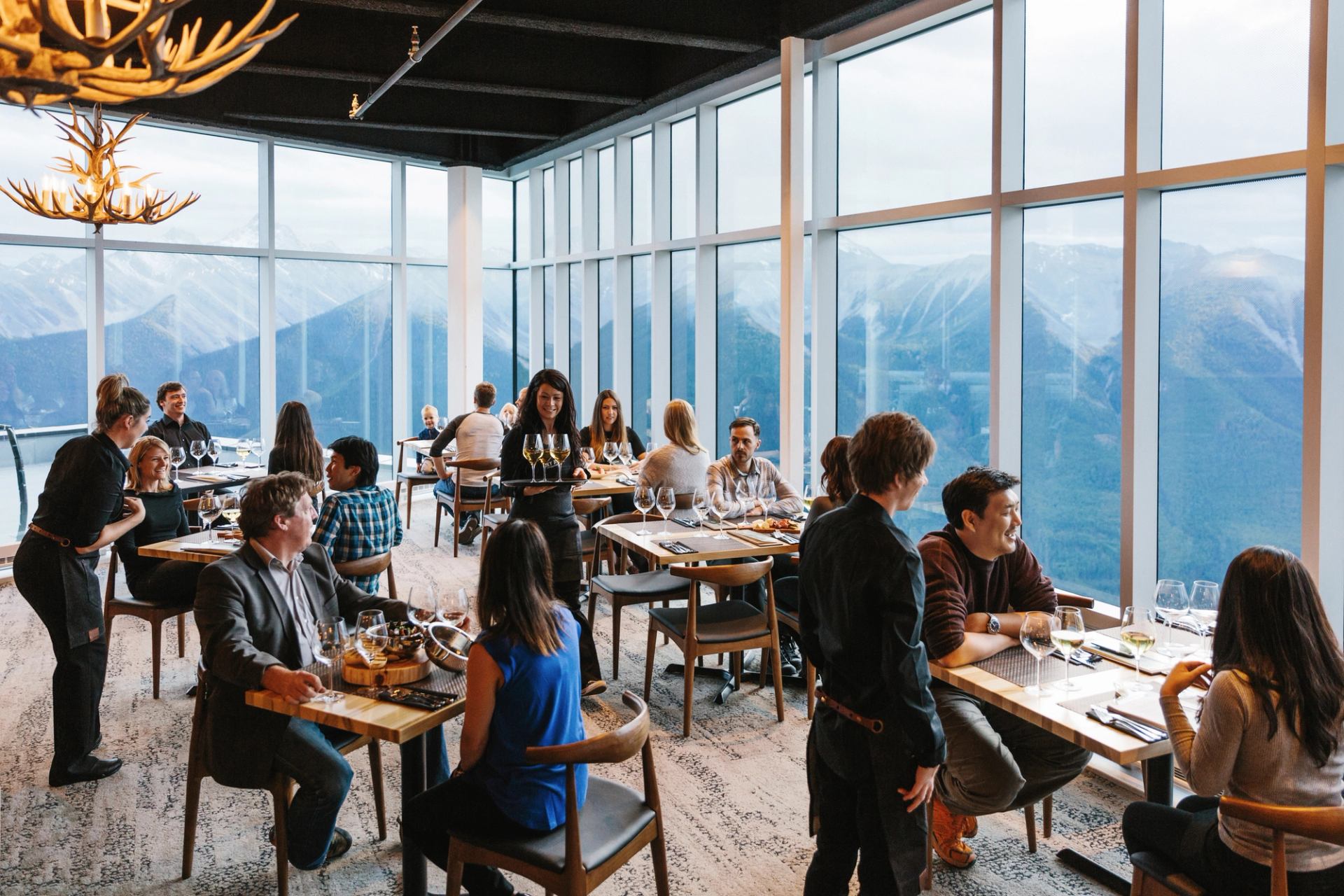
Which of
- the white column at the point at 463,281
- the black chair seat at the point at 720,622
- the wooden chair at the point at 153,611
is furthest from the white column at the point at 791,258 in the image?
the white column at the point at 463,281

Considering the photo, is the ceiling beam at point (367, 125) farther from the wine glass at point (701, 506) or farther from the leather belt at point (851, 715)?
the leather belt at point (851, 715)

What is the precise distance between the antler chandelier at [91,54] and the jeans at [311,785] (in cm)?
188

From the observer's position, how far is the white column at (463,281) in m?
11.6

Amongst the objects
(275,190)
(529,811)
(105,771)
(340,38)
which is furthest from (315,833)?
(275,190)

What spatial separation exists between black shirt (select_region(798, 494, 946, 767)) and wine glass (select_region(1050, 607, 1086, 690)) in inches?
23.0

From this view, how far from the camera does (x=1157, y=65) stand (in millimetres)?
5086

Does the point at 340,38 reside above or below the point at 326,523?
above

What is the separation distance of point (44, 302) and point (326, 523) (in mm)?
6117

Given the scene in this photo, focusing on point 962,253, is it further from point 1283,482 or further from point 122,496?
point 122,496

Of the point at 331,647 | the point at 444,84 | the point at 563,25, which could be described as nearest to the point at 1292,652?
the point at 331,647

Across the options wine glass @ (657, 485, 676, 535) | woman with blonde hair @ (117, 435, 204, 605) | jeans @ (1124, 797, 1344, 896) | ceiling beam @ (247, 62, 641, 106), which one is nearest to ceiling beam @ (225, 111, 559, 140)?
ceiling beam @ (247, 62, 641, 106)

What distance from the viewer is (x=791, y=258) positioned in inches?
284

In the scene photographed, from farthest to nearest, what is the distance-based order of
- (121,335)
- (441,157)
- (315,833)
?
→ 1. (441,157)
2. (121,335)
3. (315,833)

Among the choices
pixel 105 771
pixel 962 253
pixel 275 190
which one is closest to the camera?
pixel 105 771
